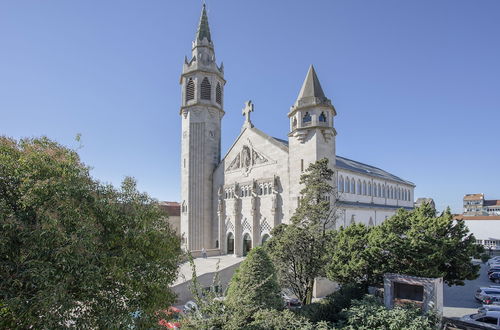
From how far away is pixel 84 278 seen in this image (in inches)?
296

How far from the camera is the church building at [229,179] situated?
33.4m

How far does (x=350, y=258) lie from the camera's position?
19812mm

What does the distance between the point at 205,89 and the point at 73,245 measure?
3429 cm

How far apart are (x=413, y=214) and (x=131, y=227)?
56.0 ft

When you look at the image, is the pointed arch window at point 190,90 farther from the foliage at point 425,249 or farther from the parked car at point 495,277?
the parked car at point 495,277

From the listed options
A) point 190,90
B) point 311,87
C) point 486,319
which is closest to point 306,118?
point 311,87

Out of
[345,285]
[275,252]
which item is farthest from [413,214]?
[275,252]

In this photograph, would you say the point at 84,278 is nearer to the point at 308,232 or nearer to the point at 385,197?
the point at 308,232

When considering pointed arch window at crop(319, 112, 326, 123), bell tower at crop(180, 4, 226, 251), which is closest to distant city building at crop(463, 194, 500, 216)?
bell tower at crop(180, 4, 226, 251)

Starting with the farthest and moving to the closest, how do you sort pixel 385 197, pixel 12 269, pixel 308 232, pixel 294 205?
pixel 385 197 → pixel 294 205 → pixel 308 232 → pixel 12 269

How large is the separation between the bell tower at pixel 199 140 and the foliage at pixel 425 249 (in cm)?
2419

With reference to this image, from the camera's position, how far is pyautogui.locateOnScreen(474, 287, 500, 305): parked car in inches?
940

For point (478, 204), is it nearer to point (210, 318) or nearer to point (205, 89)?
point (205, 89)

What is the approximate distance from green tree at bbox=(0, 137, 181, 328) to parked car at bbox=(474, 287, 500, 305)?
84.6 feet
